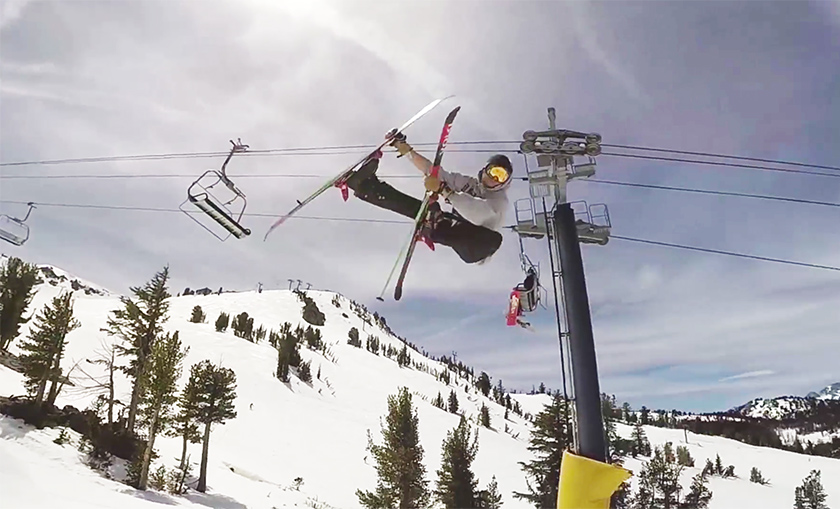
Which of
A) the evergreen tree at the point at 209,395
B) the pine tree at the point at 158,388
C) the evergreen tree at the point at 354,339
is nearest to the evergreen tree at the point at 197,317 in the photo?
the evergreen tree at the point at 354,339

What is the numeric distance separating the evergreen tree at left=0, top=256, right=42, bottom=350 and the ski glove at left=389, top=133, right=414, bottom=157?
40.1 metres

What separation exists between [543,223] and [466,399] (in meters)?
84.4

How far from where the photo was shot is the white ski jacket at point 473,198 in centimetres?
529

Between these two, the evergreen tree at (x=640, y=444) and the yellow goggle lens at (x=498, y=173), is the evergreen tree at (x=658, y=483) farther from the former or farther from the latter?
the yellow goggle lens at (x=498, y=173)

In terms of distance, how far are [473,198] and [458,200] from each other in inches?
6.0

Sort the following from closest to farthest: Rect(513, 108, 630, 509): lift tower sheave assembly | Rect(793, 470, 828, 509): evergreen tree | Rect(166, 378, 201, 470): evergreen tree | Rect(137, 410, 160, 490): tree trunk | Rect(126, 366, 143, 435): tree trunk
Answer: Rect(513, 108, 630, 509): lift tower sheave assembly
Rect(137, 410, 160, 490): tree trunk
Rect(126, 366, 143, 435): tree trunk
Rect(166, 378, 201, 470): evergreen tree
Rect(793, 470, 828, 509): evergreen tree

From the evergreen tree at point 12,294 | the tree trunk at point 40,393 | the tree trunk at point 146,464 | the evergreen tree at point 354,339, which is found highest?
the evergreen tree at point 354,339

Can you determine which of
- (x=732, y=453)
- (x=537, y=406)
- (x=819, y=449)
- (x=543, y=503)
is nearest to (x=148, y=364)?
(x=543, y=503)

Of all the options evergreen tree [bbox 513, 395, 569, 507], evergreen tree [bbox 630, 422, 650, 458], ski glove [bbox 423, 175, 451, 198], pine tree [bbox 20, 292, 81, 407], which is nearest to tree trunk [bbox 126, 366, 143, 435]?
pine tree [bbox 20, 292, 81, 407]

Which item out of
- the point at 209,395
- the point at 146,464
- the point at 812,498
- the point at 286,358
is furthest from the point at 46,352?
the point at 812,498

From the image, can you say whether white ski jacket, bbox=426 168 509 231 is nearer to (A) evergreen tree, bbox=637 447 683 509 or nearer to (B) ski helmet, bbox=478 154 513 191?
(B) ski helmet, bbox=478 154 513 191

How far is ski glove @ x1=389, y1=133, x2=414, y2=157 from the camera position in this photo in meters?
5.39

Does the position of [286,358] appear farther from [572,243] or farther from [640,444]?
[640,444]

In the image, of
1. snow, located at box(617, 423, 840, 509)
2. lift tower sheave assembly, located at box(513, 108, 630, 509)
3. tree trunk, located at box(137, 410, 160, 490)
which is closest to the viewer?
lift tower sheave assembly, located at box(513, 108, 630, 509)
